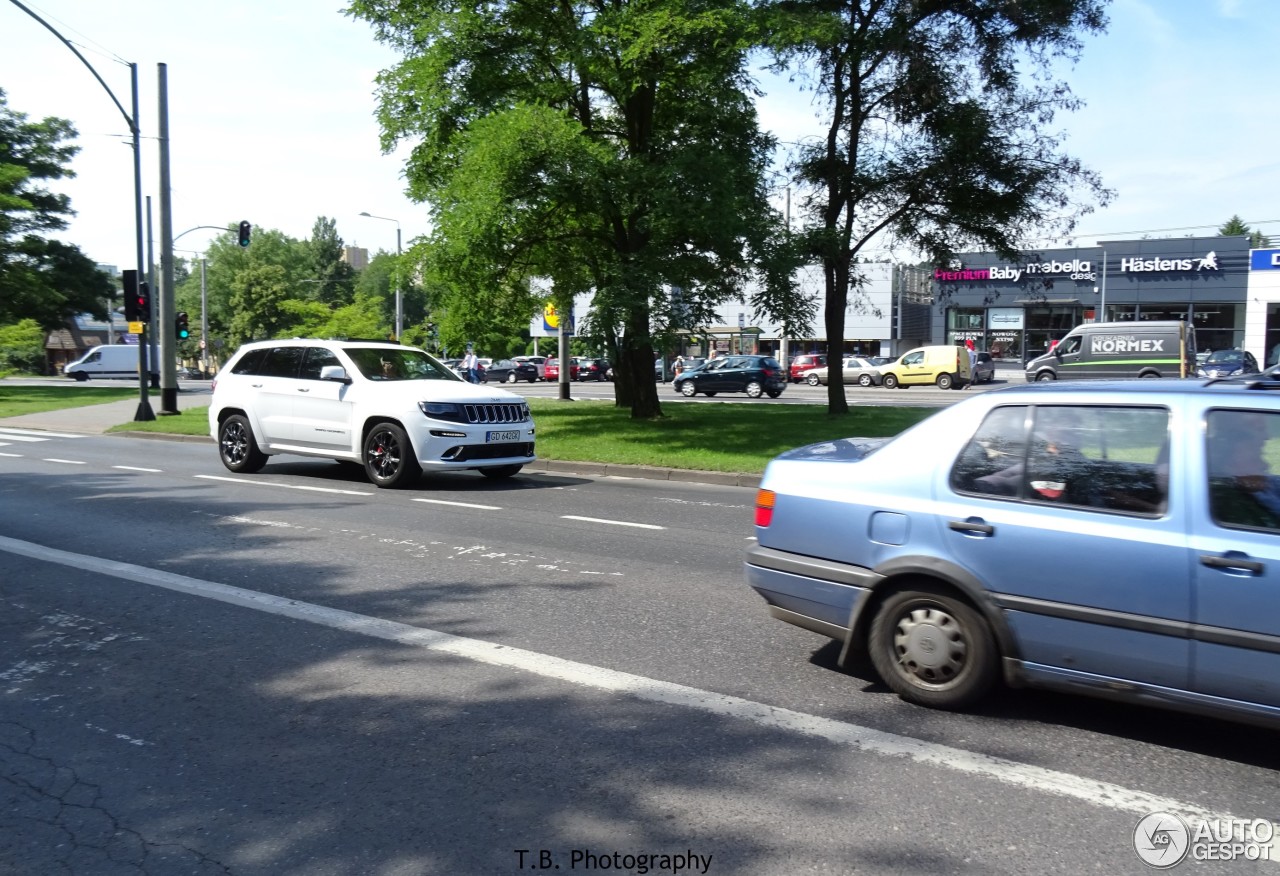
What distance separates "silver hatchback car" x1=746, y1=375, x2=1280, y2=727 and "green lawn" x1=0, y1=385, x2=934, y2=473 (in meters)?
8.90

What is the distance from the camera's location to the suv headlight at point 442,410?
12016 millimetres

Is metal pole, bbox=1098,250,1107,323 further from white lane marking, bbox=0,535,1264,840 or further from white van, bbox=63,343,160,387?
white van, bbox=63,343,160,387

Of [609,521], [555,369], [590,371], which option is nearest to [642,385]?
[609,521]

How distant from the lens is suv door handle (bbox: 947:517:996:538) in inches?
172

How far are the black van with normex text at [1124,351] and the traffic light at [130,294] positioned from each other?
A: 28.6 m

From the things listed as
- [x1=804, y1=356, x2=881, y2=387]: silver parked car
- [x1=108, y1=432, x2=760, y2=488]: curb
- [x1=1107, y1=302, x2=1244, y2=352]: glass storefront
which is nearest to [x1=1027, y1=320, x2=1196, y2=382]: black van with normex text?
[x1=804, y1=356, x2=881, y2=387]: silver parked car

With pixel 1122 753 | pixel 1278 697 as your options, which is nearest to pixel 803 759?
pixel 1122 753

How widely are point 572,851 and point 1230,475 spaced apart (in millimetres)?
2904

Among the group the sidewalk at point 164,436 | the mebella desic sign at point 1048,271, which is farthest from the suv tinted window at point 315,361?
the mebella desic sign at point 1048,271

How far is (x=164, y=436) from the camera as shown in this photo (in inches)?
794

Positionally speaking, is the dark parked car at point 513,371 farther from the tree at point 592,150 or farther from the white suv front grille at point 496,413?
the white suv front grille at point 496,413

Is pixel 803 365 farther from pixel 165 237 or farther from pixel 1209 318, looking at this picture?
pixel 165 237

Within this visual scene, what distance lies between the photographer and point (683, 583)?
7.16 meters

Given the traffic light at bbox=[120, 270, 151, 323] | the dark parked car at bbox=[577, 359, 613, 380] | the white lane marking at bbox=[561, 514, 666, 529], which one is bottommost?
the white lane marking at bbox=[561, 514, 666, 529]
